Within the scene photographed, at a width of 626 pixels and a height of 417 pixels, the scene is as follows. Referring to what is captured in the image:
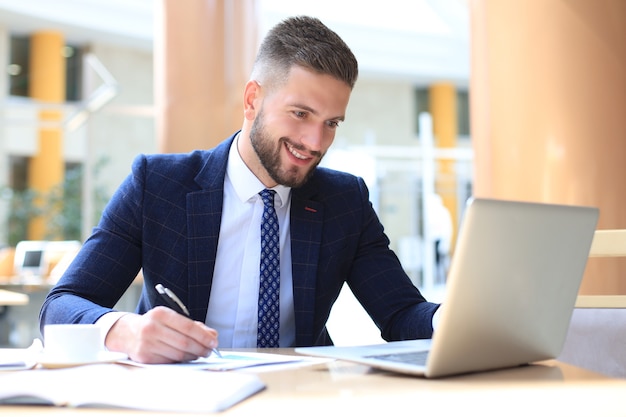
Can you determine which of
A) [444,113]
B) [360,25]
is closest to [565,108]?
[360,25]

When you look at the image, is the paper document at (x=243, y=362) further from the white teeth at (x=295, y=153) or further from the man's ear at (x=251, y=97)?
the man's ear at (x=251, y=97)

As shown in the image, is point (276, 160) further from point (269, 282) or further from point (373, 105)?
point (373, 105)

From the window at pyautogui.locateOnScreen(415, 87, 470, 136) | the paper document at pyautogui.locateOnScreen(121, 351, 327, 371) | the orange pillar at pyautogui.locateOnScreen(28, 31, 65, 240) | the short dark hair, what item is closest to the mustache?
the short dark hair

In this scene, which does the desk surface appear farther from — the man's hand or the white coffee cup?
the white coffee cup

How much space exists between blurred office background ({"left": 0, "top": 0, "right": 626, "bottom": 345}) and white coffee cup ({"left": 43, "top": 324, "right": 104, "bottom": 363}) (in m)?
2.05

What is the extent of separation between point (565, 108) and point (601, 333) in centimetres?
139

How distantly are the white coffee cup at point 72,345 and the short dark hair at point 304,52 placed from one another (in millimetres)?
790

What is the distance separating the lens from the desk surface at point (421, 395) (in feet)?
2.83

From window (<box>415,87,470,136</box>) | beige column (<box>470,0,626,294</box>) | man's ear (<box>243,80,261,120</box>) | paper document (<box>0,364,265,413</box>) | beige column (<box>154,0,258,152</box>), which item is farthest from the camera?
window (<box>415,87,470,136</box>)

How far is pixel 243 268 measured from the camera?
1831 millimetres

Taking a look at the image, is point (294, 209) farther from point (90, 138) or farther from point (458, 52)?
point (458, 52)

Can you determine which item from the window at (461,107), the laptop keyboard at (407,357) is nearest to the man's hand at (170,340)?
the laptop keyboard at (407,357)

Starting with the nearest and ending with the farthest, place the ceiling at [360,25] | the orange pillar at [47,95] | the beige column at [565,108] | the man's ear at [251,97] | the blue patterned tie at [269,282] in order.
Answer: the blue patterned tie at [269,282]
the man's ear at [251,97]
the beige column at [565,108]
the ceiling at [360,25]
the orange pillar at [47,95]

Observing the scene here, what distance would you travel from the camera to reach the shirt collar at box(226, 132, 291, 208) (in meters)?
1.90
